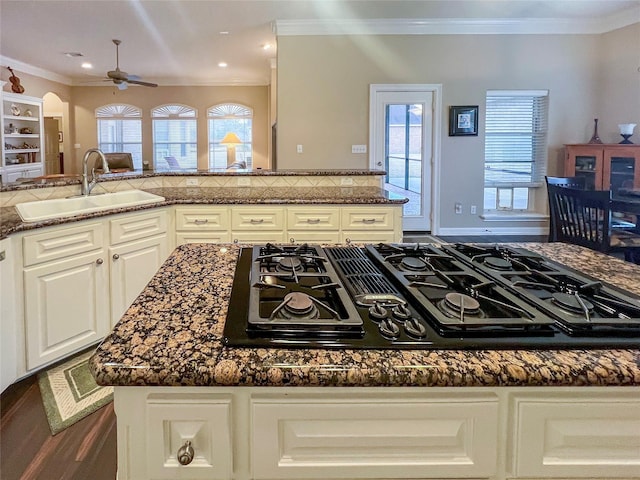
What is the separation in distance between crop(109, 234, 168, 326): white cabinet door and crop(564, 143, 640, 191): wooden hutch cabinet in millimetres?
5032

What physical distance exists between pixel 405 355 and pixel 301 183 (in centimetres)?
344

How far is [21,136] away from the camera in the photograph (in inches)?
329

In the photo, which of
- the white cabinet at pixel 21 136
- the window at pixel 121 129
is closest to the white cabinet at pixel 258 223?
the white cabinet at pixel 21 136

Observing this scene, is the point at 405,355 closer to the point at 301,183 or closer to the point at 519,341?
the point at 519,341

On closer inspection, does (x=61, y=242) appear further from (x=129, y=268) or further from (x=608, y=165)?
(x=608, y=165)

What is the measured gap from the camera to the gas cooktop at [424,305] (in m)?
0.85

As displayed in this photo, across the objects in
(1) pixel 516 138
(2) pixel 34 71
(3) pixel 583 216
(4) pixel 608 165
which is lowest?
(3) pixel 583 216

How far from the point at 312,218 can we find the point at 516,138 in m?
4.46

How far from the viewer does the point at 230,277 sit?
1290 mm

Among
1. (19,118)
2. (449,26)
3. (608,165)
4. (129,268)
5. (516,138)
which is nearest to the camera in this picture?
(129,268)

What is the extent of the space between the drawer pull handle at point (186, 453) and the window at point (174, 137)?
10833mm

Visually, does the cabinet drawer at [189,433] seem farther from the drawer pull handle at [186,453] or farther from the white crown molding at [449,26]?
the white crown molding at [449,26]

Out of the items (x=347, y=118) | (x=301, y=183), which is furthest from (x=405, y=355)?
(x=347, y=118)

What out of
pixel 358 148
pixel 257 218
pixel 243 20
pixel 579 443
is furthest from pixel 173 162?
pixel 579 443
